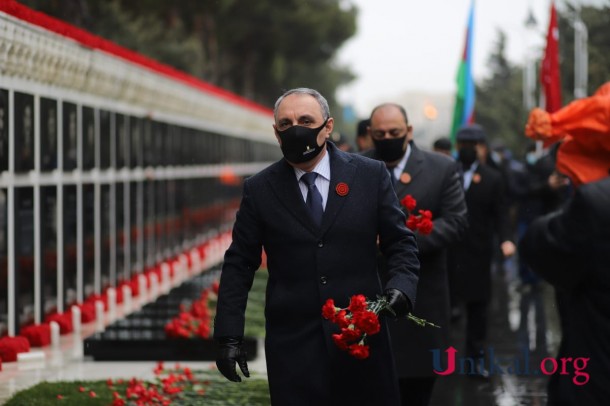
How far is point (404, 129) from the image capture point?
800 centimetres

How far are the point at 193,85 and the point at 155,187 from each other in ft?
10.3

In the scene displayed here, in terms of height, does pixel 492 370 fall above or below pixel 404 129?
below

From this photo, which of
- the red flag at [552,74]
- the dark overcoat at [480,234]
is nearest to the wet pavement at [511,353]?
the dark overcoat at [480,234]

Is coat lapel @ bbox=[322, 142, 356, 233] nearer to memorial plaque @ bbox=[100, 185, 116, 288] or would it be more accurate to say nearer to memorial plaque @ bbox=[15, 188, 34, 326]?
memorial plaque @ bbox=[15, 188, 34, 326]

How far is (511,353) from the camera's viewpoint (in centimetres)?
1230

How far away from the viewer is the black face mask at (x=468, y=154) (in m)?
12.0

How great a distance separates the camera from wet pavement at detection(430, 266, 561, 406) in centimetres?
979

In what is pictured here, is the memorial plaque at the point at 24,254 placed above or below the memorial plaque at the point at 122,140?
below

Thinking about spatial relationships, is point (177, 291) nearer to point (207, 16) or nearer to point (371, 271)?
point (371, 271)

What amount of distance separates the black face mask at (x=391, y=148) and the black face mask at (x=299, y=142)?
A: 2207 mm

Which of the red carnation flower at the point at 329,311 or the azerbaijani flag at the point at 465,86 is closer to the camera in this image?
the red carnation flower at the point at 329,311

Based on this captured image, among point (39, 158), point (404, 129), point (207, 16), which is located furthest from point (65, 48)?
point (207, 16)

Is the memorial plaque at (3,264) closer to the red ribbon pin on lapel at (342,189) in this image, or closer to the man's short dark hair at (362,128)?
the man's short dark hair at (362,128)

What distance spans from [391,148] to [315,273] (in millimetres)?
2381
